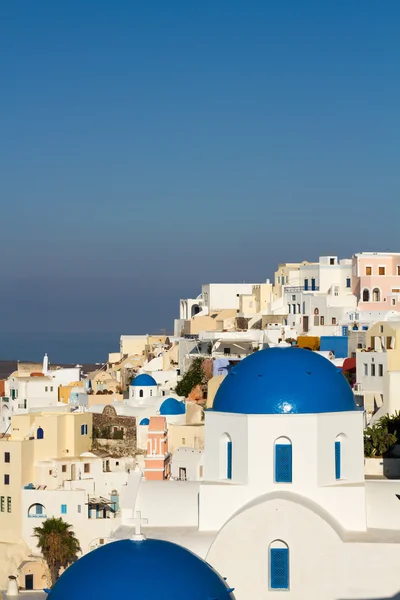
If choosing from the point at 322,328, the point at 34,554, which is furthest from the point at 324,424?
the point at 322,328

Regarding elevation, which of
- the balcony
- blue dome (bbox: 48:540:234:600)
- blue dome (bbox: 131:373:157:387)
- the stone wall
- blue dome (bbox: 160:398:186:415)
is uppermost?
the balcony

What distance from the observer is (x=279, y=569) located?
17.7 meters

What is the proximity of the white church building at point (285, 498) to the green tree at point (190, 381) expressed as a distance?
70.6ft

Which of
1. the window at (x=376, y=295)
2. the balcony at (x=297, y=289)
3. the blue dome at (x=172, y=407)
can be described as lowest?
the blue dome at (x=172, y=407)

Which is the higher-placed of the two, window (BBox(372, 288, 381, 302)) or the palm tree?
window (BBox(372, 288, 381, 302))

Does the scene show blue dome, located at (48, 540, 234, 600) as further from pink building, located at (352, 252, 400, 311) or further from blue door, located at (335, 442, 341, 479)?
pink building, located at (352, 252, 400, 311)

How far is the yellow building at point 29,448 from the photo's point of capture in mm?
32938

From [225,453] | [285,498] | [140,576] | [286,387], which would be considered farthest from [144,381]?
[140,576]

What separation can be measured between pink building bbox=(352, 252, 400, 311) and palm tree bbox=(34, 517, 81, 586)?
19.9 meters

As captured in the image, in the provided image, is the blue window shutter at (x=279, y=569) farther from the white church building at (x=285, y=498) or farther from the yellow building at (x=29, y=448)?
the yellow building at (x=29, y=448)

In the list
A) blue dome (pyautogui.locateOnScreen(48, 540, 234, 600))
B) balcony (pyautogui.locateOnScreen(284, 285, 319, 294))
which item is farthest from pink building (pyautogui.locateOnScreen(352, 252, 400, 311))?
blue dome (pyautogui.locateOnScreen(48, 540, 234, 600))

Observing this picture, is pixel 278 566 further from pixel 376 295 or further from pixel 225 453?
pixel 376 295

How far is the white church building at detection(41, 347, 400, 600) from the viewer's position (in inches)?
691

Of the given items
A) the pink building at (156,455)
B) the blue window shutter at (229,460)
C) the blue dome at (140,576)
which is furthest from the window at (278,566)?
the pink building at (156,455)
